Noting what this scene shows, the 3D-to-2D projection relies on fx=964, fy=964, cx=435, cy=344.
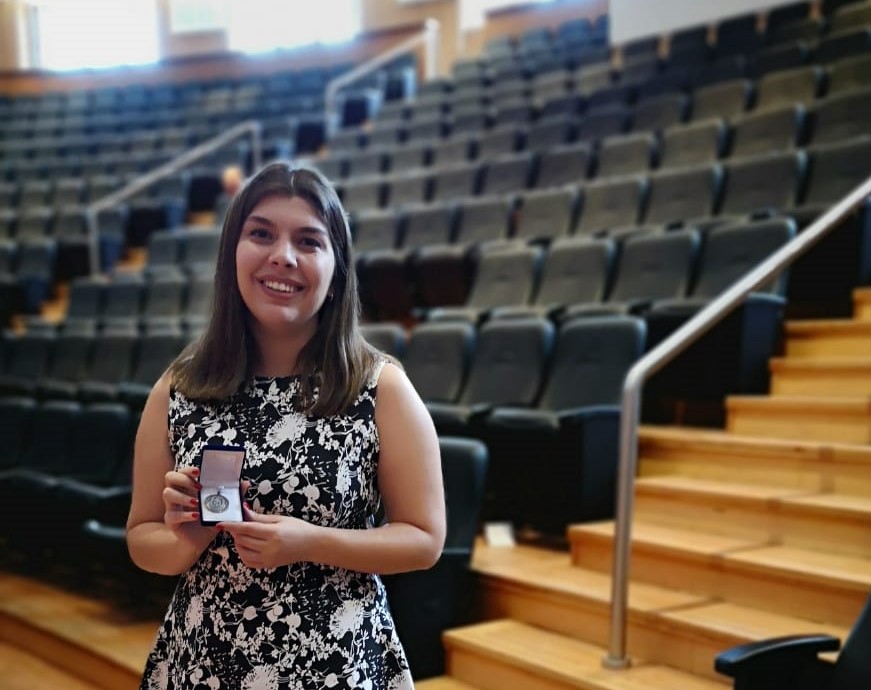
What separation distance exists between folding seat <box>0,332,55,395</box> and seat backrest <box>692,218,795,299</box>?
1329mm

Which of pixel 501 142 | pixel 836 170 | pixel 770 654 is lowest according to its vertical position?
pixel 770 654

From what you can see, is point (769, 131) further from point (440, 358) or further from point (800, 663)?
point (800, 663)

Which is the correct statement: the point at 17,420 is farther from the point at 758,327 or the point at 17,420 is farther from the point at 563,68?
the point at 563,68

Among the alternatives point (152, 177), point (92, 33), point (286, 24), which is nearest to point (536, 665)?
point (152, 177)

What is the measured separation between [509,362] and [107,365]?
35.8 inches

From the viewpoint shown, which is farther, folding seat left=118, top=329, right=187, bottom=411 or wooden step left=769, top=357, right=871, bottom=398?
folding seat left=118, top=329, right=187, bottom=411

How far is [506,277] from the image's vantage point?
165 centimetres

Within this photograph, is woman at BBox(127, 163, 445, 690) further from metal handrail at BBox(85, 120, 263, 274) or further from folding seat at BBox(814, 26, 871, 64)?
metal handrail at BBox(85, 120, 263, 274)

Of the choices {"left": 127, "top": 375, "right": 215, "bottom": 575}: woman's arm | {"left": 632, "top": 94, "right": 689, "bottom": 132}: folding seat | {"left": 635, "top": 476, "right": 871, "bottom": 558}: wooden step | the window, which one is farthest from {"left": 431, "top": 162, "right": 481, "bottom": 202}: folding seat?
the window

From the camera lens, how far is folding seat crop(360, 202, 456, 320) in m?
1.91

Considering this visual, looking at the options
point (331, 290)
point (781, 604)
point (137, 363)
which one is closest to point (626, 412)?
point (781, 604)

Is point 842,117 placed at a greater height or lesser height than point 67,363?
greater

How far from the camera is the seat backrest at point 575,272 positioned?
4.93 feet

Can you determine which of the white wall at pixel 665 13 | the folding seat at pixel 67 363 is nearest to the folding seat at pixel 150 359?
the folding seat at pixel 67 363
